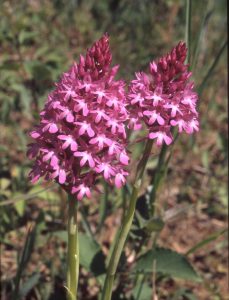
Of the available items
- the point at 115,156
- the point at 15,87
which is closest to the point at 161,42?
the point at 15,87

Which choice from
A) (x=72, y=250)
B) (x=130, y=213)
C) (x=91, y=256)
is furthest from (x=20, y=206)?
(x=130, y=213)

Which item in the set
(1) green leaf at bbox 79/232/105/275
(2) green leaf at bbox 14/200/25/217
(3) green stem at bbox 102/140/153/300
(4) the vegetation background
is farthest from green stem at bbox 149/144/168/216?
(2) green leaf at bbox 14/200/25/217

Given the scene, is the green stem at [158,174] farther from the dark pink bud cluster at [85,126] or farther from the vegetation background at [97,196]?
the dark pink bud cluster at [85,126]

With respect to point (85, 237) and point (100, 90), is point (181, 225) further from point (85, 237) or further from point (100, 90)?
point (100, 90)

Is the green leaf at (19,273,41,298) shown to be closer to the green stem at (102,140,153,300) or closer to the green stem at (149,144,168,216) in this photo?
the green stem at (102,140,153,300)

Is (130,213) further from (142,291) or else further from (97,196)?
(97,196)

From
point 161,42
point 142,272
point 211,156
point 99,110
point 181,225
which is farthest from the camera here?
point 161,42

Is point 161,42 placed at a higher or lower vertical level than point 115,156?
lower
